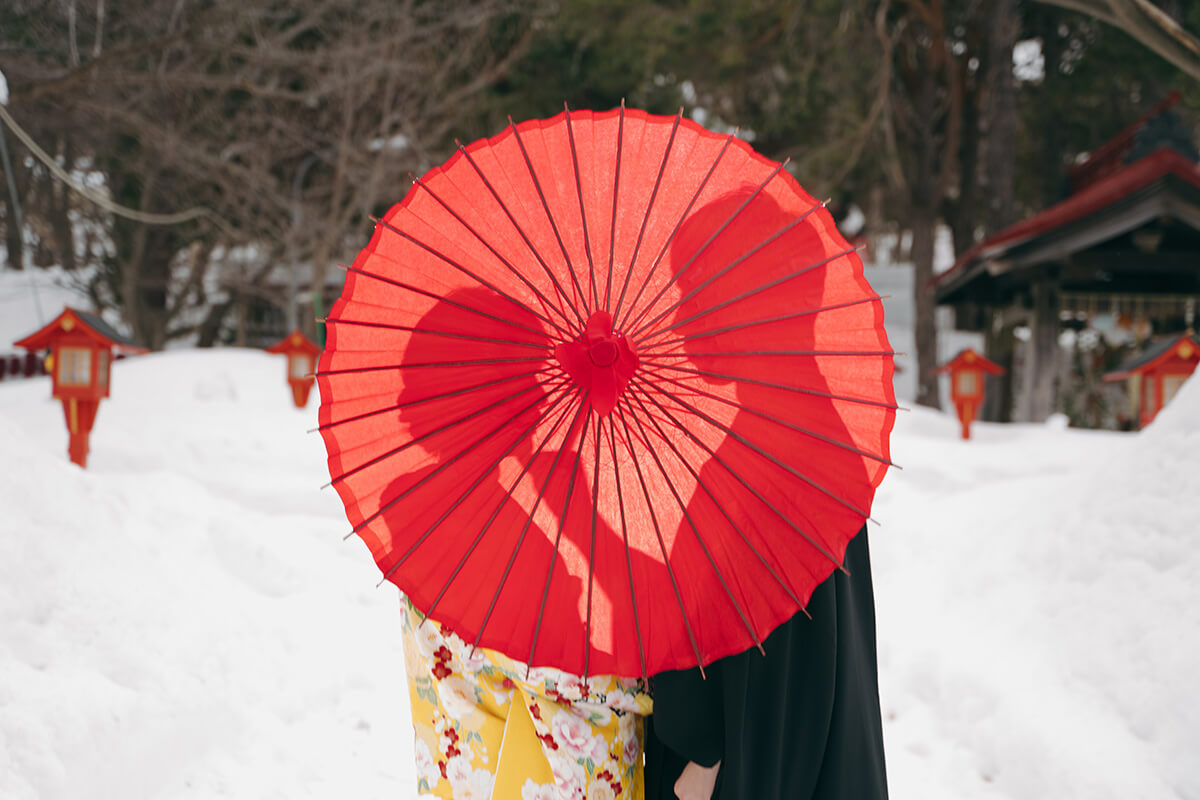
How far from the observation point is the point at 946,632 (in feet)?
12.4

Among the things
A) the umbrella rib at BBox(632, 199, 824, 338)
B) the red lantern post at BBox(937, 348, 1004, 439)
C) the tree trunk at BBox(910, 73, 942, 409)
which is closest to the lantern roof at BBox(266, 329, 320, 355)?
the red lantern post at BBox(937, 348, 1004, 439)

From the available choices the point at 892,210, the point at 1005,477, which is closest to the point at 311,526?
the point at 1005,477

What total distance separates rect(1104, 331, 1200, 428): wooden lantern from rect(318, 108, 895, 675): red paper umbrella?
25.3 feet

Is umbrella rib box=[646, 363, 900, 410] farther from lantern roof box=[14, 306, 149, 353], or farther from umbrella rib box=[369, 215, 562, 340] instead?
lantern roof box=[14, 306, 149, 353]

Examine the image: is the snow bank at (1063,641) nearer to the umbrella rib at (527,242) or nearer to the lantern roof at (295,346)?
the umbrella rib at (527,242)

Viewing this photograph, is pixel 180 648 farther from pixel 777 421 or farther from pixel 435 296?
pixel 777 421

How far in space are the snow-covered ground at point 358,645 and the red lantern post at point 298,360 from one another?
5.38m

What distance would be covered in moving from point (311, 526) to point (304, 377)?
5.12 metres

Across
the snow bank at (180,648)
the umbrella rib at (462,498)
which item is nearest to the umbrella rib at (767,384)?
the umbrella rib at (462,498)

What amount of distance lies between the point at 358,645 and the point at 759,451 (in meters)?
3.16

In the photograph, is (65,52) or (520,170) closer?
(520,170)

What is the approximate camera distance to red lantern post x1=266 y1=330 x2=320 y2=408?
10.0 metres

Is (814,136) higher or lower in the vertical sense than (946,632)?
higher

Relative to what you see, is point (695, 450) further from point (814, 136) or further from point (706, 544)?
point (814, 136)
